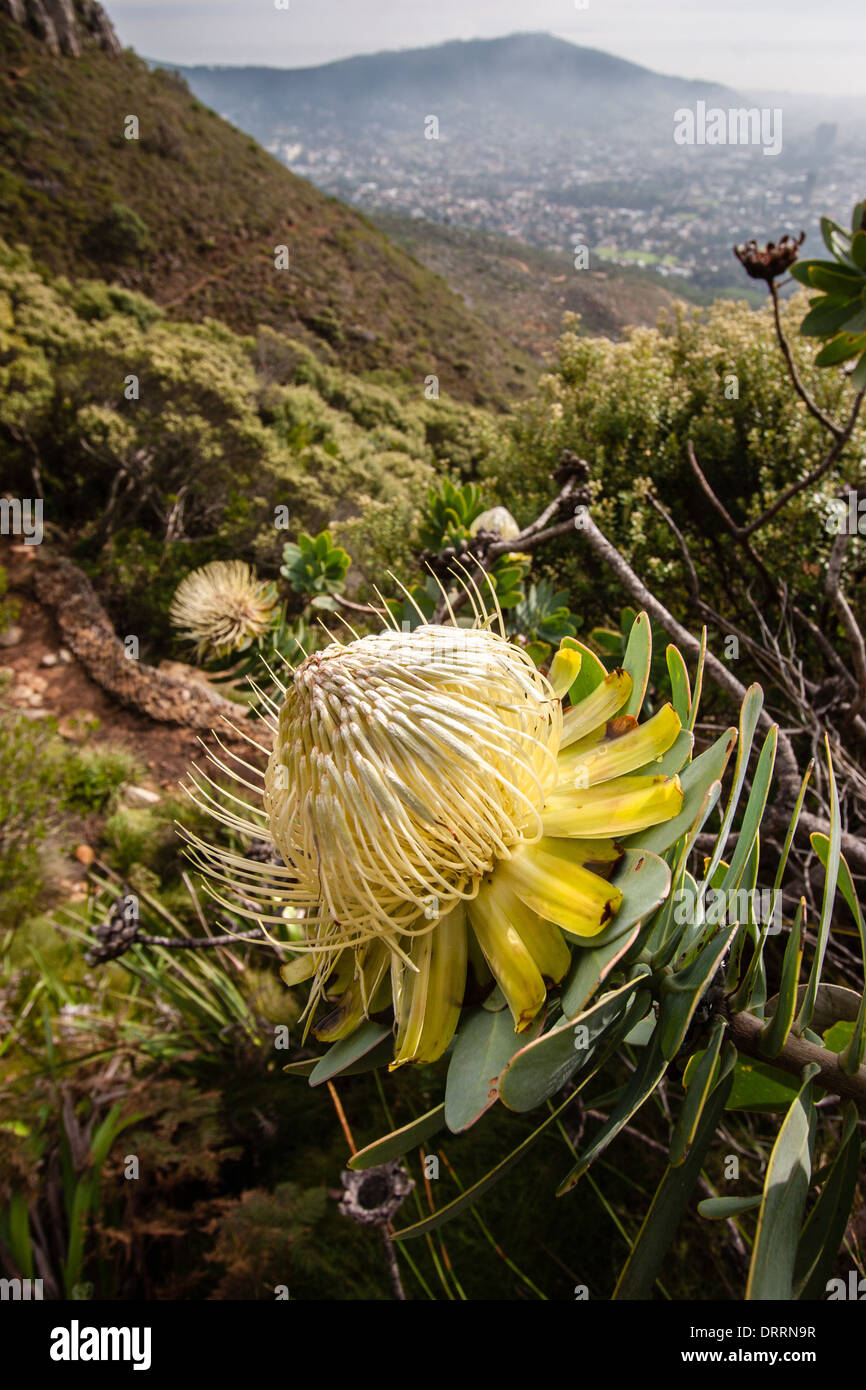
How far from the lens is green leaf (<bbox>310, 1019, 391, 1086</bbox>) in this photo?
2.64 ft

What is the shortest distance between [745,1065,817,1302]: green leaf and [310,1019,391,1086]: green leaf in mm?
406

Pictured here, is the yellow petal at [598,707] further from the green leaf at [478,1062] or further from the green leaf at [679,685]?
the green leaf at [478,1062]

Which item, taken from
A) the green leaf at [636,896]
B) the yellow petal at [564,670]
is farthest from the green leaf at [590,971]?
the yellow petal at [564,670]

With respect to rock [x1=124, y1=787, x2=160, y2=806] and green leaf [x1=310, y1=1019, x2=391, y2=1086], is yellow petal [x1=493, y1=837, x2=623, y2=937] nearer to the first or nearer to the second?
green leaf [x1=310, y1=1019, x2=391, y2=1086]

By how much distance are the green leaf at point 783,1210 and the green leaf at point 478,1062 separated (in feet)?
0.81

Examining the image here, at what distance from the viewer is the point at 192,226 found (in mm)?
23203

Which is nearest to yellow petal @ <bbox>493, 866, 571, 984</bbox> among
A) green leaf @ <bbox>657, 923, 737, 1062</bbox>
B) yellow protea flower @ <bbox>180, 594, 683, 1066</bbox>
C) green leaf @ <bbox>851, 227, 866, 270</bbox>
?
yellow protea flower @ <bbox>180, 594, 683, 1066</bbox>

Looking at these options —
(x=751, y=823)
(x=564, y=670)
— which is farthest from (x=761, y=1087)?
(x=564, y=670)

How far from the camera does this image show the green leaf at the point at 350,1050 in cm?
81

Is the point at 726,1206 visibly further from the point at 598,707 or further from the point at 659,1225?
the point at 598,707

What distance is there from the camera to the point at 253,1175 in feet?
8.50
